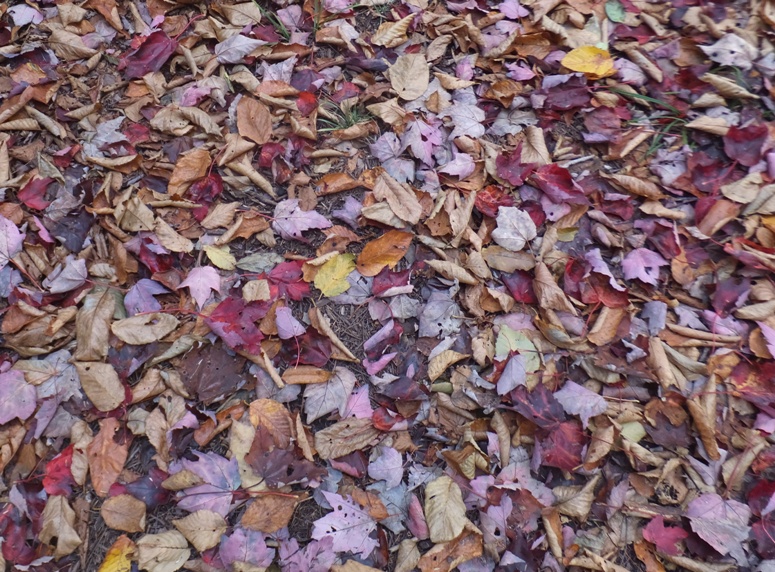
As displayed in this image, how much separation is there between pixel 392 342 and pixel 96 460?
105cm

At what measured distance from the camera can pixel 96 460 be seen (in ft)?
5.72

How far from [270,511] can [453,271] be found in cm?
102

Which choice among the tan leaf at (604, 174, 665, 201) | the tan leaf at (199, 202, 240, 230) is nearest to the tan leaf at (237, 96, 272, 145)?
the tan leaf at (199, 202, 240, 230)

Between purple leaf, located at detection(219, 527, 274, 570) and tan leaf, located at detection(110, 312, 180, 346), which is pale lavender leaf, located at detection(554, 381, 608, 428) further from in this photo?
tan leaf, located at detection(110, 312, 180, 346)

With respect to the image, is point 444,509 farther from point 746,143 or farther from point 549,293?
point 746,143

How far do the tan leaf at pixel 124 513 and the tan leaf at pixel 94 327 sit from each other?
48cm

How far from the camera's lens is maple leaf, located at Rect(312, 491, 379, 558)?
167 centimetres

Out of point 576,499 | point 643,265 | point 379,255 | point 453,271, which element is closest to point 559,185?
point 643,265

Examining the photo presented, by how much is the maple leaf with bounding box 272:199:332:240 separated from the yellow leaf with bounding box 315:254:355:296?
5.9 inches

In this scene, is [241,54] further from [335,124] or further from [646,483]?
[646,483]

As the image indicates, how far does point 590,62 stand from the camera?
234 cm

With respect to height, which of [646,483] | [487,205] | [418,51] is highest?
[418,51]

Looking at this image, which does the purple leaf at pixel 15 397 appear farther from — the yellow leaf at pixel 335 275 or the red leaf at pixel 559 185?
the red leaf at pixel 559 185

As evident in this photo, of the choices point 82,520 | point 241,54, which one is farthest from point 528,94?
point 82,520
